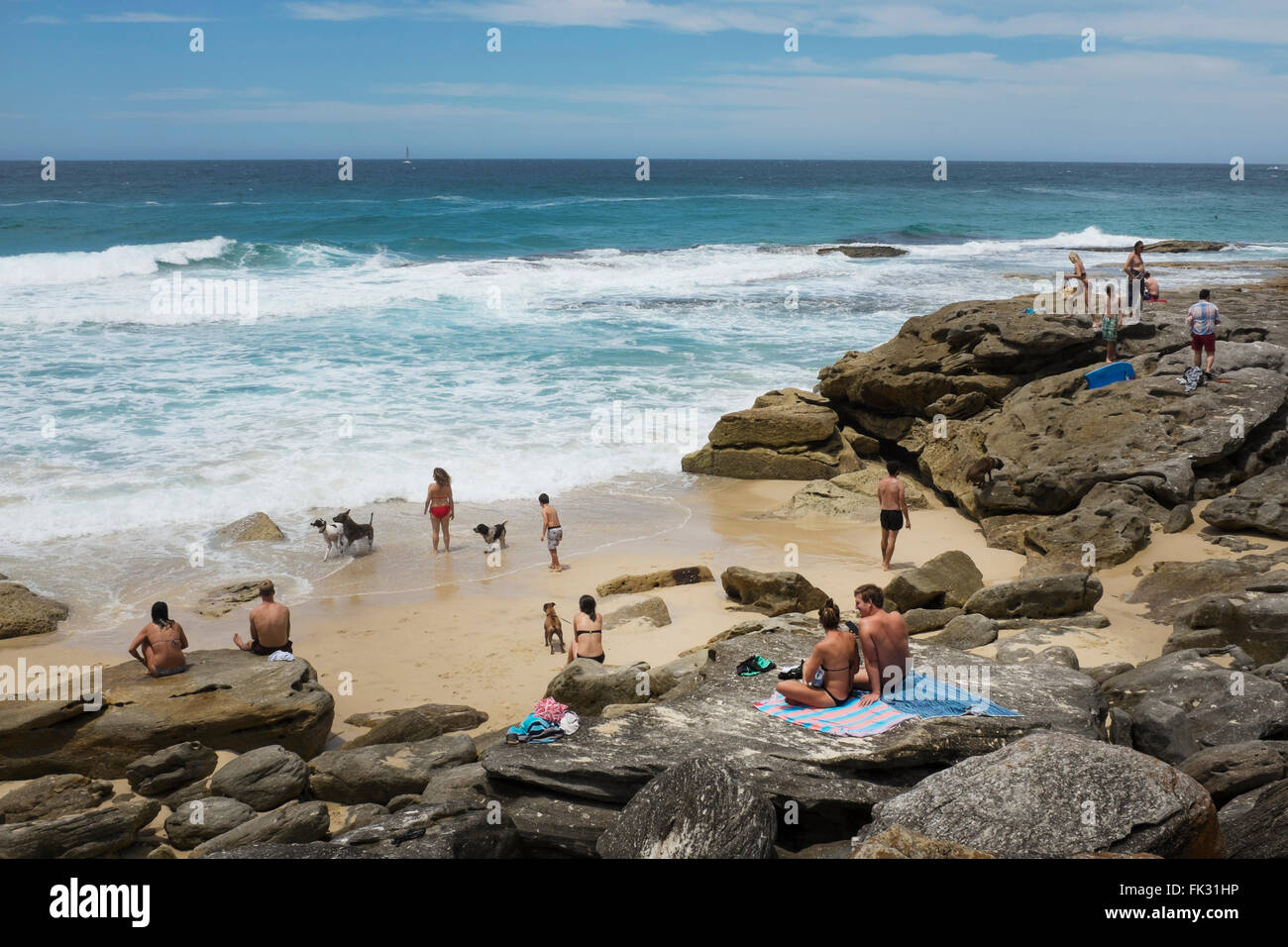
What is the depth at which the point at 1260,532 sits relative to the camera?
36.2 feet

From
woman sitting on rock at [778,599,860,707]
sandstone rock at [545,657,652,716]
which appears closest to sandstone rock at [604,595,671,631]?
sandstone rock at [545,657,652,716]

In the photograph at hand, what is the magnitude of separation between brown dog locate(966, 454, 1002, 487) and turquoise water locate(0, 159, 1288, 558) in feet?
16.6

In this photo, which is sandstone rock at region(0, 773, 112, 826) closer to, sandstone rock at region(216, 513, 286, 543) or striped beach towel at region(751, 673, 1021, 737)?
striped beach towel at region(751, 673, 1021, 737)

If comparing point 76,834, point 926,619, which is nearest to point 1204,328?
point 926,619

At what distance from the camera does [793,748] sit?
638 centimetres

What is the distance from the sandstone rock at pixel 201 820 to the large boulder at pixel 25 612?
459cm

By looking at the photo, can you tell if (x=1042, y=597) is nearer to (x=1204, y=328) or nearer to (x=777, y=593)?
(x=777, y=593)

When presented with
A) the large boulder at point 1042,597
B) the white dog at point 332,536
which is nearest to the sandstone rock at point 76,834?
the white dog at point 332,536

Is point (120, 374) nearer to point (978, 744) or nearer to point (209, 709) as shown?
point (209, 709)

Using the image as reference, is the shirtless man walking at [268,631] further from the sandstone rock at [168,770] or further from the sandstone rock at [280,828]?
the sandstone rock at [280,828]

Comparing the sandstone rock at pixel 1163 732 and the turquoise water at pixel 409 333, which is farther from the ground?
the turquoise water at pixel 409 333

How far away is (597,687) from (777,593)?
2927 millimetres

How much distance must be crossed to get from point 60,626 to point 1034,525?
10771 millimetres
